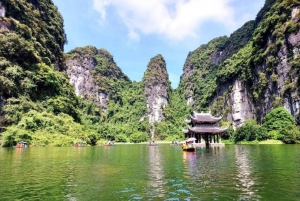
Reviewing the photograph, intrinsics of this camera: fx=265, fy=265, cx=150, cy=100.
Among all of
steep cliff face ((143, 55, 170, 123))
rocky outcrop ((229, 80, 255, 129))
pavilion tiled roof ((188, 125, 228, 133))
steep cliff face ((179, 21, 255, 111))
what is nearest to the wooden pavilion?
pavilion tiled roof ((188, 125, 228, 133))

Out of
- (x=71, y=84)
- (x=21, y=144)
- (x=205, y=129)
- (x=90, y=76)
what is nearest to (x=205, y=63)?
(x=90, y=76)

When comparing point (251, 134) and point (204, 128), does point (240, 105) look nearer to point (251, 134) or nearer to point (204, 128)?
point (251, 134)

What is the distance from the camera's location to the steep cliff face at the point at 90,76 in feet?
365

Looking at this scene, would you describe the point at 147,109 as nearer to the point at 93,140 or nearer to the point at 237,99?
the point at 237,99

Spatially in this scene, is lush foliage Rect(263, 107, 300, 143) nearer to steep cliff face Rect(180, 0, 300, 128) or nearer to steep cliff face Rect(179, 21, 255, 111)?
steep cliff face Rect(180, 0, 300, 128)

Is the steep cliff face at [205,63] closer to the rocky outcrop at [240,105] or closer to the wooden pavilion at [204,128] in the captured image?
the rocky outcrop at [240,105]

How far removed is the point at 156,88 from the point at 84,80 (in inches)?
1212

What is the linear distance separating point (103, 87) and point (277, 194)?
110302 millimetres

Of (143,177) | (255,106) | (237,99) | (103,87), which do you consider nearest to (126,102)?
(103,87)

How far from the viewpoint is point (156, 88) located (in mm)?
112062

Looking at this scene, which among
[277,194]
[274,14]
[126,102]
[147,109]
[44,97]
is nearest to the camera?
[277,194]

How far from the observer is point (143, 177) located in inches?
390

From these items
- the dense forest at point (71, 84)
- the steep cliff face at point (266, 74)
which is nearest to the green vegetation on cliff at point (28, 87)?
the dense forest at point (71, 84)

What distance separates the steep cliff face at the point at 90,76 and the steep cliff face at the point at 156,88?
17.3 m
